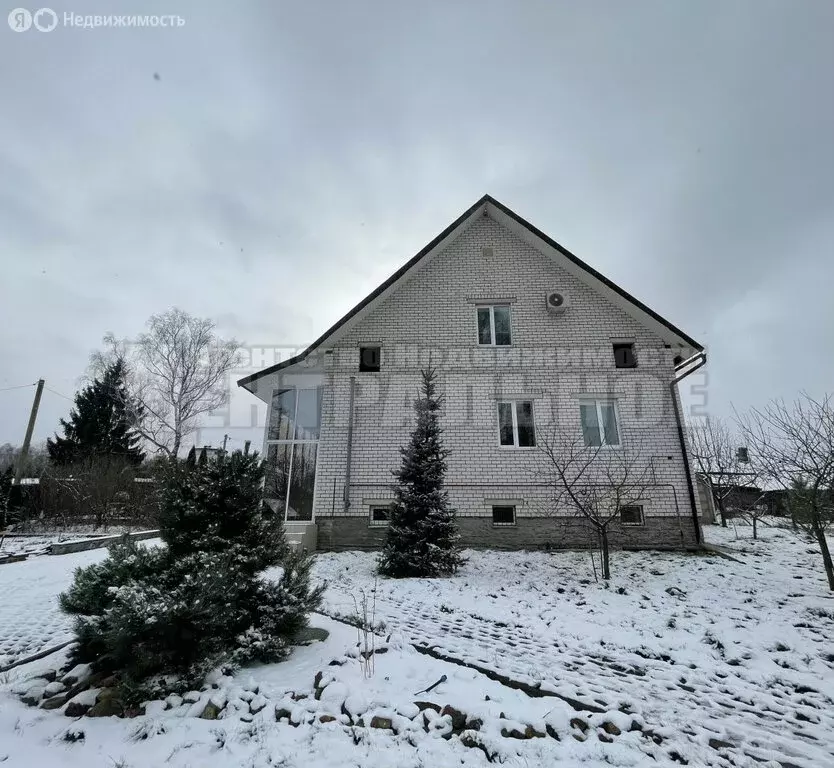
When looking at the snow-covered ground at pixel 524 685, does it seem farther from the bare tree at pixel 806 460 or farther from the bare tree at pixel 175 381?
the bare tree at pixel 175 381

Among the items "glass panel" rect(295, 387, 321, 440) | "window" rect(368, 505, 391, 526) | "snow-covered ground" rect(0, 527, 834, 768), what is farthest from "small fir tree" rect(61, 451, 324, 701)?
"glass panel" rect(295, 387, 321, 440)

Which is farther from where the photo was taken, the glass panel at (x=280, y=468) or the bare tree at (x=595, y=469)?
the glass panel at (x=280, y=468)

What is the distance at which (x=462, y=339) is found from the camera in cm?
1094

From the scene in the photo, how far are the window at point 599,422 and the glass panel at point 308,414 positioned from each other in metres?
6.51

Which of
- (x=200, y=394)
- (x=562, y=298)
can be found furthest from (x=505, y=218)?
(x=200, y=394)

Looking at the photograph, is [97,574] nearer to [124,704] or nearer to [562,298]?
[124,704]

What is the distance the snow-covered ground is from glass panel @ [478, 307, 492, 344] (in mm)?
6269

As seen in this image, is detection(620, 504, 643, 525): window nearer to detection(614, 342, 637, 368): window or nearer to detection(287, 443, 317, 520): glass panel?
detection(614, 342, 637, 368): window

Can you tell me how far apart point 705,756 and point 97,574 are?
15.0ft

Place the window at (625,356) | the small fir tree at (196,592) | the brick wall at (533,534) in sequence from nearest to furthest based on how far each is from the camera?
1. the small fir tree at (196,592)
2. the brick wall at (533,534)
3. the window at (625,356)

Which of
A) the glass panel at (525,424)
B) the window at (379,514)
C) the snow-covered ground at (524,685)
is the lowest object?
the snow-covered ground at (524,685)

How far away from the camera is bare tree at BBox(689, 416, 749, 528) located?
14.0m

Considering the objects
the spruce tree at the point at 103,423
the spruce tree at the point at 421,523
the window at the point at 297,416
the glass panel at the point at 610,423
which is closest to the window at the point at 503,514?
the spruce tree at the point at 421,523

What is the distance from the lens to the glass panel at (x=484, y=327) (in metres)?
11.0
